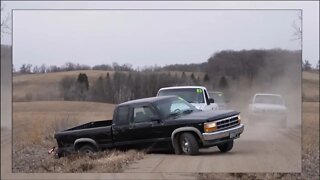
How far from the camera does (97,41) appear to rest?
740 cm

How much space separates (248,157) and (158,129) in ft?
4.15

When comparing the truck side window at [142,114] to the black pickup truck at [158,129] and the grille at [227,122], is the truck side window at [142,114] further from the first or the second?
the grille at [227,122]

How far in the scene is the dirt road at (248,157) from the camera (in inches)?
290

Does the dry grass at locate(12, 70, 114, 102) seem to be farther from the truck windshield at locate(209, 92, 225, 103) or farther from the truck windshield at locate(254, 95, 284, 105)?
the truck windshield at locate(254, 95, 284, 105)

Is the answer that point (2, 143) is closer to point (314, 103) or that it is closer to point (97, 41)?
point (97, 41)

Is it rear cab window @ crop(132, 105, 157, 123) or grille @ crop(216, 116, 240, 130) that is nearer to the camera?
grille @ crop(216, 116, 240, 130)

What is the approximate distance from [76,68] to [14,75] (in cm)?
80

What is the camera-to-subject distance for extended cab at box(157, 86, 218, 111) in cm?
752

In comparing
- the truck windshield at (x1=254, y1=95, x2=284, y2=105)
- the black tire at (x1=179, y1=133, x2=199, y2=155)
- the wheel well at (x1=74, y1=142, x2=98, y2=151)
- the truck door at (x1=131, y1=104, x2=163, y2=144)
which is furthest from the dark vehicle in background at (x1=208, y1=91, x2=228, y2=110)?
the wheel well at (x1=74, y1=142, x2=98, y2=151)

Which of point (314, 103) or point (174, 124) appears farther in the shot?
point (314, 103)

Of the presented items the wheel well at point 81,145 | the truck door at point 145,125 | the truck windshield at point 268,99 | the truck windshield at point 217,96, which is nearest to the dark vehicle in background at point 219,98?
the truck windshield at point 217,96

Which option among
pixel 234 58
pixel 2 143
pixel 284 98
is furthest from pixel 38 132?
pixel 284 98

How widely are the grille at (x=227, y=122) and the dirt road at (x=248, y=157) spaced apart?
20 centimetres

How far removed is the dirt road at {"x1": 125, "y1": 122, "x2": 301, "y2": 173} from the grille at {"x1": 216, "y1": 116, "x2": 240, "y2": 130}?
0.65ft
